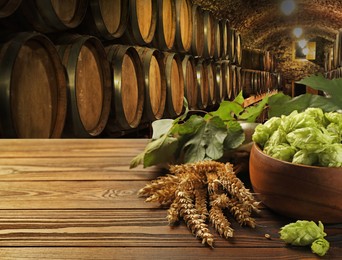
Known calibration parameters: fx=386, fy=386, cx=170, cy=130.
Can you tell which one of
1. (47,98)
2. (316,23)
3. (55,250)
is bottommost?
(55,250)

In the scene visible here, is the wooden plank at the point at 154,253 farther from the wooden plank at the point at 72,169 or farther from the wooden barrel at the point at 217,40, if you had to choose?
the wooden barrel at the point at 217,40

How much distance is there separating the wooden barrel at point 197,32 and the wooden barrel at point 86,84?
2.20 metres

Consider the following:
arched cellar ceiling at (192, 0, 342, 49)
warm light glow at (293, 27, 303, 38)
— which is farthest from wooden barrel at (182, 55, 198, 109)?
warm light glow at (293, 27, 303, 38)

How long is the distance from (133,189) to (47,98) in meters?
1.33

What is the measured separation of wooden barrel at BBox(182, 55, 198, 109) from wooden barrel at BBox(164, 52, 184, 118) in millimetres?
76

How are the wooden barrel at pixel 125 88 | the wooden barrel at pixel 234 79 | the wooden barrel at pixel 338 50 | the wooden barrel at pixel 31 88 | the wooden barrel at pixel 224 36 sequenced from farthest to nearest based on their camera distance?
the wooden barrel at pixel 338 50, the wooden barrel at pixel 234 79, the wooden barrel at pixel 224 36, the wooden barrel at pixel 125 88, the wooden barrel at pixel 31 88

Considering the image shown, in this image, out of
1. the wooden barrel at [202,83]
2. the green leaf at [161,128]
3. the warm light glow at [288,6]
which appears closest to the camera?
the green leaf at [161,128]

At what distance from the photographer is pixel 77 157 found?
126cm

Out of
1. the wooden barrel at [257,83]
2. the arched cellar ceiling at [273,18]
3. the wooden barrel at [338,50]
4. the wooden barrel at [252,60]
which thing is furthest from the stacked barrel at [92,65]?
the wooden barrel at [252,60]

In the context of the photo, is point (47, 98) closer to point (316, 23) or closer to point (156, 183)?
point (156, 183)

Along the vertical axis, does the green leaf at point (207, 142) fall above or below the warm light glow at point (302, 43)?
below

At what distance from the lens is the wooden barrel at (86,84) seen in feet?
7.25

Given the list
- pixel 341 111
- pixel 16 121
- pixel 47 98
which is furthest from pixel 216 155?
pixel 47 98

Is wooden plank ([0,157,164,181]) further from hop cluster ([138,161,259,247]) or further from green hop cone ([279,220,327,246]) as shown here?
green hop cone ([279,220,327,246])
